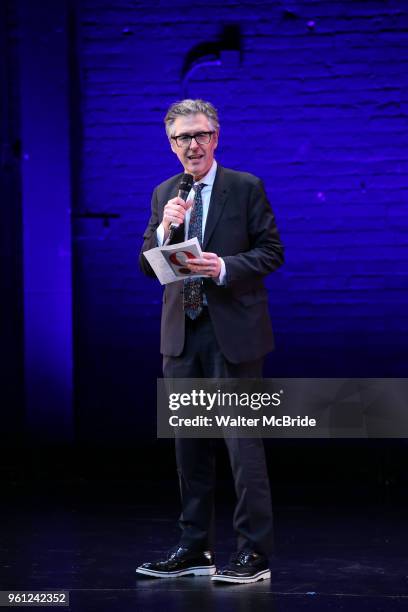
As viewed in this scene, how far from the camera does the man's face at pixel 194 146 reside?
336cm

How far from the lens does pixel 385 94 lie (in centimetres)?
548

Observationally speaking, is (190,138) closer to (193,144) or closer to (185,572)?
(193,144)

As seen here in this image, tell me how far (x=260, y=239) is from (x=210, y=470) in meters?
0.75

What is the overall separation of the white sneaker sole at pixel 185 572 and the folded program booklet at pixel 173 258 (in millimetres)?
911

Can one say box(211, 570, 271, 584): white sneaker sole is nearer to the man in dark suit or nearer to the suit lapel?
the man in dark suit

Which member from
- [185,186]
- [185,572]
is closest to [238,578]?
[185,572]

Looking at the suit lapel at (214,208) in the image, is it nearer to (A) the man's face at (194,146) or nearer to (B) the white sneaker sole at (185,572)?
(A) the man's face at (194,146)

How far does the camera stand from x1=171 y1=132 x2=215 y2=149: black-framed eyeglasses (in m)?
3.36

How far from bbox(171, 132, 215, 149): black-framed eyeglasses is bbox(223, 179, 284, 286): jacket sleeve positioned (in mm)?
224

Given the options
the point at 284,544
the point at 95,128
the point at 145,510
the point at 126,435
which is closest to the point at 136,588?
the point at 284,544

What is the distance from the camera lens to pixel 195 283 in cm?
343

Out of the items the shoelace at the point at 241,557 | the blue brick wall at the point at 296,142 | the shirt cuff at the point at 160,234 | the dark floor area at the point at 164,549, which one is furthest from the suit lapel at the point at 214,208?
the blue brick wall at the point at 296,142

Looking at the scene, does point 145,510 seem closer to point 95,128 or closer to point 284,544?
point 284,544

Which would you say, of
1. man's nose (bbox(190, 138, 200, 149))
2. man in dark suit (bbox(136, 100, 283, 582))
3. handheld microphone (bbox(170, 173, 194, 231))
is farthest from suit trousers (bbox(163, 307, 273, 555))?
man's nose (bbox(190, 138, 200, 149))
